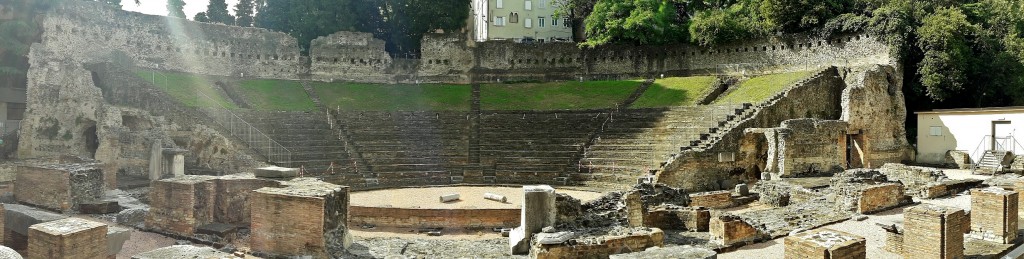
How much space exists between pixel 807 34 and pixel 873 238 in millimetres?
22346

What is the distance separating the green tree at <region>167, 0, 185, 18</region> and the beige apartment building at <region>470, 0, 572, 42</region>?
21.5 metres

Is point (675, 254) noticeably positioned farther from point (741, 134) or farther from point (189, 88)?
point (189, 88)

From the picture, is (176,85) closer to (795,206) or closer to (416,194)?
(416,194)

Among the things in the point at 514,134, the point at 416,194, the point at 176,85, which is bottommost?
the point at 416,194

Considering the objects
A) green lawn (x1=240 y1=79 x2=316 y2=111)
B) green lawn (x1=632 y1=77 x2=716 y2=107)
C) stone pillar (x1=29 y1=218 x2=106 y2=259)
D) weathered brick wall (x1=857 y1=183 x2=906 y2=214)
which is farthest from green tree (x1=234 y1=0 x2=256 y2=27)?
weathered brick wall (x1=857 y1=183 x2=906 y2=214)

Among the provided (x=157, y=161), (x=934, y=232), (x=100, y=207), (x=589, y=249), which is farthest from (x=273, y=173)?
(x=934, y=232)

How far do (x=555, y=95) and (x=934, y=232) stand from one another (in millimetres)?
24497

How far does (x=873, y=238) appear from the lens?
11.2 metres

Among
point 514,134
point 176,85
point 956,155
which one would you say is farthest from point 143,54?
point 956,155

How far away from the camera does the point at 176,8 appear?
42.7 m

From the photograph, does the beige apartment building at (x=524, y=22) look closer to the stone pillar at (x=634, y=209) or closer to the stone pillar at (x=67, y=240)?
the stone pillar at (x=634, y=209)

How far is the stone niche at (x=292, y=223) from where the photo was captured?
1012cm

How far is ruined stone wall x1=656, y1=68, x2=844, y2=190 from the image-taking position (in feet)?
68.0

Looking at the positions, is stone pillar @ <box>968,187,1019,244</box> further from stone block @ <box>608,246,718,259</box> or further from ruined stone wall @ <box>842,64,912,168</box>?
ruined stone wall @ <box>842,64,912,168</box>
